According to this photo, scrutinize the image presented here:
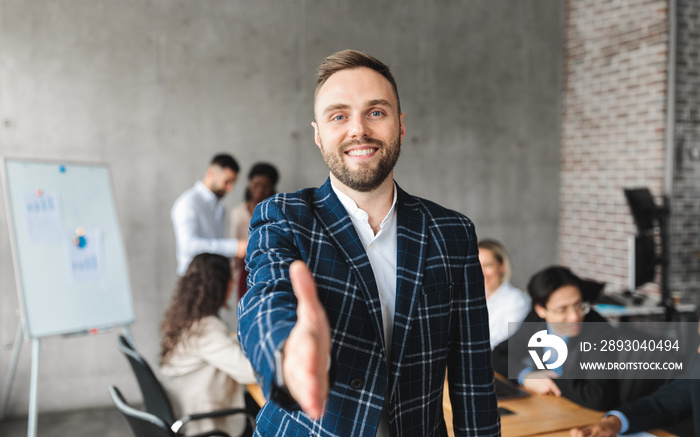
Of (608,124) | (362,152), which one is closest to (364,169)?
(362,152)

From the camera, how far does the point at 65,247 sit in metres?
3.25

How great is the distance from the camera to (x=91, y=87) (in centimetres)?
416

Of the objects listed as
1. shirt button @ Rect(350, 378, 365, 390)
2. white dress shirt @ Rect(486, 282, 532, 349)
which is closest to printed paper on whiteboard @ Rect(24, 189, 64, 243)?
white dress shirt @ Rect(486, 282, 532, 349)

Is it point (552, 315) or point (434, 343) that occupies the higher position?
point (434, 343)

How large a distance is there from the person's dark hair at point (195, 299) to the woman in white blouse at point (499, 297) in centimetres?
141

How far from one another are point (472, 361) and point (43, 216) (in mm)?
2855

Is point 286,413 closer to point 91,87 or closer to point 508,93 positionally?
point 91,87

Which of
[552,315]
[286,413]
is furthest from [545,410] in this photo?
[286,413]

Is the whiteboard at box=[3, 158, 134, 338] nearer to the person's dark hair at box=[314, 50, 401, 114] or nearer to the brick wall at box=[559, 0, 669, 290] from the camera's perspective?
the person's dark hair at box=[314, 50, 401, 114]

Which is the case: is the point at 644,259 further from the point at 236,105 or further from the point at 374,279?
the point at 374,279

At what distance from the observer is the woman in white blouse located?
10.1 feet

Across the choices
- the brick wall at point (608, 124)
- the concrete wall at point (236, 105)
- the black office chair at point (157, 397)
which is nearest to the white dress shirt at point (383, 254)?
the black office chair at point (157, 397)

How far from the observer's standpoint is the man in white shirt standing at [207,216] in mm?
3922

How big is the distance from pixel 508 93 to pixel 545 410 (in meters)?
3.89
